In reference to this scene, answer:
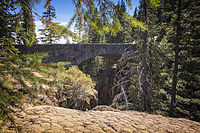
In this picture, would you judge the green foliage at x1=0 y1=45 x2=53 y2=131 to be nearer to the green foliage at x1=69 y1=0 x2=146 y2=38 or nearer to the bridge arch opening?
the green foliage at x1=69 y1=0 x2=146 y2=38

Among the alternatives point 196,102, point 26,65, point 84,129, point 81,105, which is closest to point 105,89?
point 81,105

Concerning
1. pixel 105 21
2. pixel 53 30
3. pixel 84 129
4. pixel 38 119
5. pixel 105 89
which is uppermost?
pixel 105 21

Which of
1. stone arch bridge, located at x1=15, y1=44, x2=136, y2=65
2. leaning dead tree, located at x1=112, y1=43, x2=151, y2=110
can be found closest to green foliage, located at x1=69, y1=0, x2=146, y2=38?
leaning dead tree, located at x1=112, y1=43, x2=151, y2=110

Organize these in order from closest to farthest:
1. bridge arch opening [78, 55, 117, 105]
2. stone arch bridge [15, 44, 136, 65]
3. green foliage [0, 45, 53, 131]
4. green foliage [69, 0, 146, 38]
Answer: green foliage [0, 45, 53, 131], green foliage [69, 0, 146, 38], stone arch bridge [15, 44, 136, 65], bridge arch opening [78, 55, 117, 105]

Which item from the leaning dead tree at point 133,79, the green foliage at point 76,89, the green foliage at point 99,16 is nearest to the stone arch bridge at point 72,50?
the green foliage at point 76,89

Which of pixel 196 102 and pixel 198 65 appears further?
pixel 196 102

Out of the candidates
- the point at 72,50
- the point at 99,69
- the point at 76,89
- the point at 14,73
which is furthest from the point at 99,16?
the point at 99,69

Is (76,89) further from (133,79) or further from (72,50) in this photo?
(72,50)

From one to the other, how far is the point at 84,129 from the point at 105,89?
16.6 m

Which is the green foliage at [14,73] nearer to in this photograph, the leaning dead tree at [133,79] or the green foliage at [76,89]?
the leaning dead tree at [133,79]

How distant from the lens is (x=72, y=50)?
11.9 m

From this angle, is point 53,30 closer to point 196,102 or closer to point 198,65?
point 198,65

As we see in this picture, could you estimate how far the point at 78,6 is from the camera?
1.75m

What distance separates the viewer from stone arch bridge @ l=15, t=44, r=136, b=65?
10534mm
